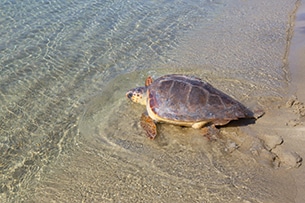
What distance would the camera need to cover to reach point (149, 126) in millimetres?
4918

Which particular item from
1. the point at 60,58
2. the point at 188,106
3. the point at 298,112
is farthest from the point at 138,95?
the point at 298,112

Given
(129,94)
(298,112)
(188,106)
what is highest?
(188,106)

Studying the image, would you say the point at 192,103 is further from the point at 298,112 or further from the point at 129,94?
the point at 298,112

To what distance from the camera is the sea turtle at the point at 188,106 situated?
4.76 m

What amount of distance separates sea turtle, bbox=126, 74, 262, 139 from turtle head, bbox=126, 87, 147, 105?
234mm

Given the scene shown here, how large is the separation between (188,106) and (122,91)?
1.65 meters

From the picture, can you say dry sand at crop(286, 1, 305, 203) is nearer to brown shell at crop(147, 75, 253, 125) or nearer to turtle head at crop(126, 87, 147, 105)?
brown shell at crop(147, 75, 253, 125)

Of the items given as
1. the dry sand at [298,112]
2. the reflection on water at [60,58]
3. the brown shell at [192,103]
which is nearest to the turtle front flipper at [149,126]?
the brown shell at [192,103]

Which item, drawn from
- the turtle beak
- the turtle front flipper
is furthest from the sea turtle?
the turtle beak

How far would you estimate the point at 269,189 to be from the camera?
3.81 meters

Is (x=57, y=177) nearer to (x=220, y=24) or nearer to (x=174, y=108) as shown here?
(x=174, y=108)

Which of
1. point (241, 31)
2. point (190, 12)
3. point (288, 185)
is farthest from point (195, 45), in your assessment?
point (288, 185)

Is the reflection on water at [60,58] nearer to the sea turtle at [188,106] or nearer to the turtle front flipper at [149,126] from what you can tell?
the turtle front flipper at [149,126]

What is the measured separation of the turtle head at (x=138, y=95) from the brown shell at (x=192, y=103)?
288mm
